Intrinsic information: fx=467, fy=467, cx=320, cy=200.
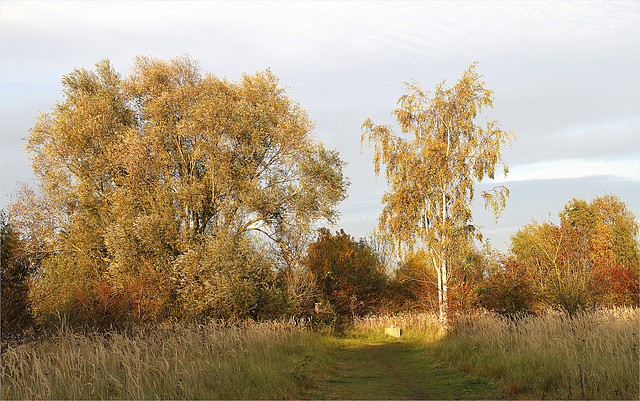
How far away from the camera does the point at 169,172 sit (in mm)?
24109

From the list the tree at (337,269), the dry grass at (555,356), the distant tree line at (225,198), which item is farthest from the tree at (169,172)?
the dry grass at (555,356)

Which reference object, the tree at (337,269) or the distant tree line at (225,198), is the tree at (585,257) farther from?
the tree at (337,269)

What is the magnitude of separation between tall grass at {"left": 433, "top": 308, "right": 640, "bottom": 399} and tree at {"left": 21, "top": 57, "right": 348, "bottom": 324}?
12.1 meters

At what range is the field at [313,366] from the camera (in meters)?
7.87

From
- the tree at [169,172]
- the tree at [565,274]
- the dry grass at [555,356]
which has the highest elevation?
the tree at [169,172]

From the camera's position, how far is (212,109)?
22625 mm

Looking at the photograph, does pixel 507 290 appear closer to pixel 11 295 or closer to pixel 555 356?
pixel 555 356

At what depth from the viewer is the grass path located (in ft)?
33.2

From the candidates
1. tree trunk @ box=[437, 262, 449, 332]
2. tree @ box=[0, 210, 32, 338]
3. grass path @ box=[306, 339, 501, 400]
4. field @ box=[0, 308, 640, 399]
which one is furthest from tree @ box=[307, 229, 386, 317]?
tree @ box=[0, 210, 32, 338]

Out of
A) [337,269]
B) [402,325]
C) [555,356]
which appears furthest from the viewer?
[337,269]

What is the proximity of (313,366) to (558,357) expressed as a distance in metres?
6.24

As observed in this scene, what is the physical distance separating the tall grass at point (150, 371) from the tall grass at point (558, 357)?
4.51 metres

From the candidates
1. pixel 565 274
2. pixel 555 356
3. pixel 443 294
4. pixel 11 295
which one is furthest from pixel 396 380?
pixel 443 294

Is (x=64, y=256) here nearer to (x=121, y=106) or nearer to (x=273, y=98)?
(x=121, y=106)
